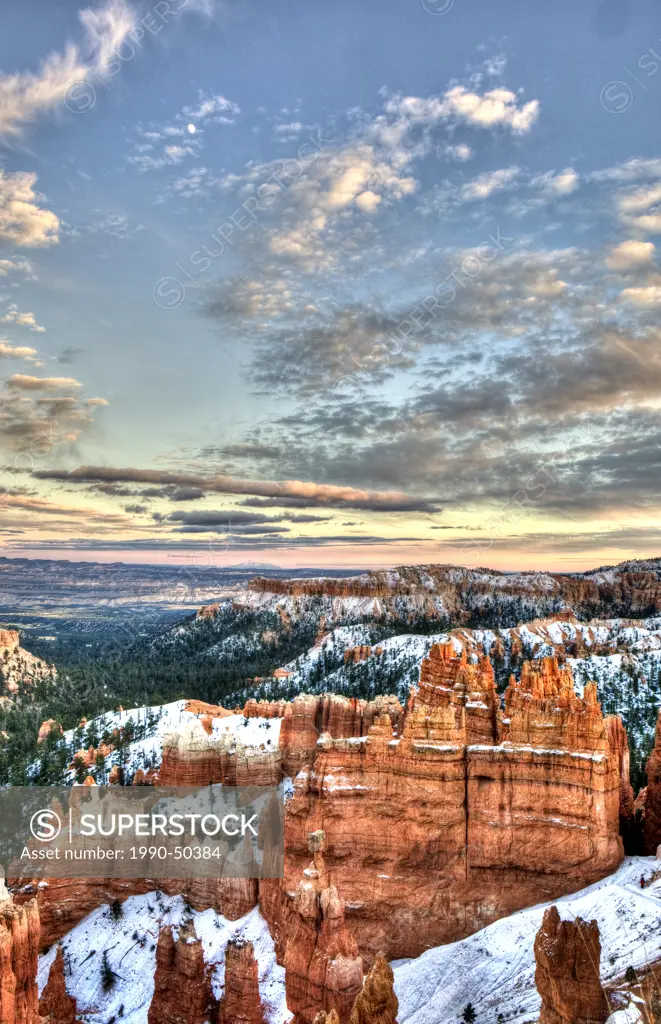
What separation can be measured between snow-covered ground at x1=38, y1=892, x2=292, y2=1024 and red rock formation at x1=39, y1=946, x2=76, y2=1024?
50.1 inches

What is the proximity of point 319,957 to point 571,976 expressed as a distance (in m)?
12.5

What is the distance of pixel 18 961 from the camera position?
92.7ft

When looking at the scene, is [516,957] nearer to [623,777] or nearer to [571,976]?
[571,976]

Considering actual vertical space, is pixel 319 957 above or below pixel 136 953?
above

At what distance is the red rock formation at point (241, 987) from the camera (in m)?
33.2

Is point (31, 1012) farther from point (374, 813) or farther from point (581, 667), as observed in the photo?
point (581, 667)

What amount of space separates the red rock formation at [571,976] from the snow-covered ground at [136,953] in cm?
1792

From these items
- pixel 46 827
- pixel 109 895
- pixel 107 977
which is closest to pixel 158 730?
pixel 46 827

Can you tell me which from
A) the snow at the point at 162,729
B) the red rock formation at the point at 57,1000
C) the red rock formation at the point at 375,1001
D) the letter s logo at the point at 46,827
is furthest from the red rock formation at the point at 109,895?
the red rock formation at the point at 375,1001

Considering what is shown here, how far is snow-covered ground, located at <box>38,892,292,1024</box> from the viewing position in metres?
37.6

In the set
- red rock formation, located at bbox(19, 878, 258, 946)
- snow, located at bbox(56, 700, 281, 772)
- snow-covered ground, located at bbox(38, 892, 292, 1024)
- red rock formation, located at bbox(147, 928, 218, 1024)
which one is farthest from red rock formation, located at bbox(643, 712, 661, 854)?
snow, located at bbox(56, 700, 281, 772)

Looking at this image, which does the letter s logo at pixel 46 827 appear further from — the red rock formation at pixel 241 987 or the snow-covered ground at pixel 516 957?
the snow-covered ground at pixel 516 957

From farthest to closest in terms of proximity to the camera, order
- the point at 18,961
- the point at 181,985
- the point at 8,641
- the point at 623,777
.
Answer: the point at 8,641 < the point at 623,777 < the point at 181,985 < the point at 18,961

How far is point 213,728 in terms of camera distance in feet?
189
